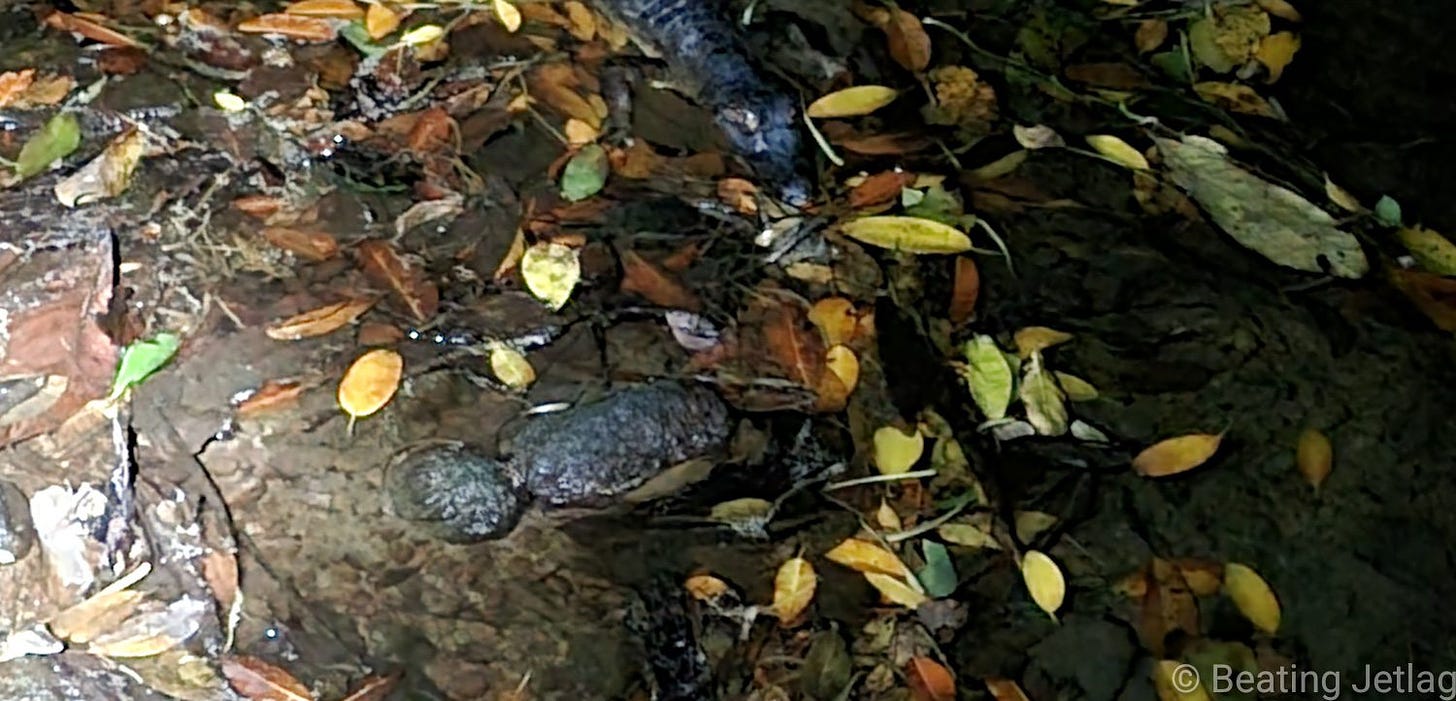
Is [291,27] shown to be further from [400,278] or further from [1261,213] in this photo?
[1261,213]

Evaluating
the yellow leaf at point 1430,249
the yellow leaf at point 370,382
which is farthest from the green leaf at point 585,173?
the yellow leaf at point 1430,249

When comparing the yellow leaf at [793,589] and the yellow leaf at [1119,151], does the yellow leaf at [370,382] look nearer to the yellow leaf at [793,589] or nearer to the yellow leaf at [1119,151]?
the yellow leaf at [793,589]

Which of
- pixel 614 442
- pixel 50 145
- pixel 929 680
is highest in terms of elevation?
pixel 50 145

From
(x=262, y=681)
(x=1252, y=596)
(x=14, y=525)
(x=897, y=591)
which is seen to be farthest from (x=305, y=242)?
(x=1252, y=596)

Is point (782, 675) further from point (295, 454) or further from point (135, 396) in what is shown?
point (135, 396)

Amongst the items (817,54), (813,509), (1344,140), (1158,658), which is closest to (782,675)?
(813,509)

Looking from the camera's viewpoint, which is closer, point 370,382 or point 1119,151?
point 370,382

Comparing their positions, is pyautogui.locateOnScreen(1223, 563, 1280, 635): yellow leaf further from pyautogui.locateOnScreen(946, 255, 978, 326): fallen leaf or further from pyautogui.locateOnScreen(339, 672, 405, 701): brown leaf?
pyautogui.locateOnScreen(339, 672, 405, 701): brown leaf
